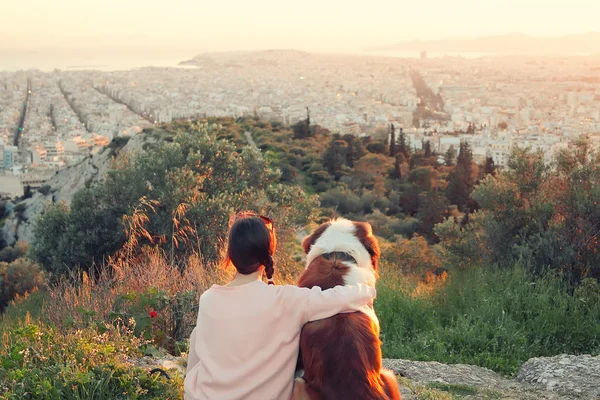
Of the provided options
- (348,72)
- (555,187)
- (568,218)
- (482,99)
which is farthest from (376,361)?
(348,72)

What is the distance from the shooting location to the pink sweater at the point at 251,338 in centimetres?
256

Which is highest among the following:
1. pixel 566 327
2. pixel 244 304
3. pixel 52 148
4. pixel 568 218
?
pixel 244 304

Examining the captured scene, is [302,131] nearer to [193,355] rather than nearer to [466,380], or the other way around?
[466,380]

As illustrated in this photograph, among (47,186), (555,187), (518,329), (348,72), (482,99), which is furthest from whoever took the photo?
(348,72)

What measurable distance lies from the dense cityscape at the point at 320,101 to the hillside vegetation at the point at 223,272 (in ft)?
90.4

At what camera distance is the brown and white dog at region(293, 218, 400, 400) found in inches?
94.6

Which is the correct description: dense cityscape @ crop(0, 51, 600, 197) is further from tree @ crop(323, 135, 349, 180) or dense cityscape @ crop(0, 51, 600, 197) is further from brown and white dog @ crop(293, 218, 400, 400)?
brown and white dog @ crop(293, 218, 400, 400)

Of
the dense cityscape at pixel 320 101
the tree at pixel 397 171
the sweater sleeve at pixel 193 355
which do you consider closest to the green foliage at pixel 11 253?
the tree at pixel 397 171

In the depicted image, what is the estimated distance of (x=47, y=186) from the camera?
31.8 metres

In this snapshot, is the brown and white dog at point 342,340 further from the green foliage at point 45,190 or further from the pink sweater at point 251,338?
the green foliage at point 45,190

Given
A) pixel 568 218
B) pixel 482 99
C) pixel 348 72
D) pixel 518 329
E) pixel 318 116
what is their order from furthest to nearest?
pixel 348 72
pixel 482 99
pixel 318 116
pixel 568 218
pixel 518 329

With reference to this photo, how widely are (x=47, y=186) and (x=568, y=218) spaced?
28.8 metres

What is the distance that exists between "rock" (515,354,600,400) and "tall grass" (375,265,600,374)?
10.1 inches

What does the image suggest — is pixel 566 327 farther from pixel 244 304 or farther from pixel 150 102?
pixel 150 102
